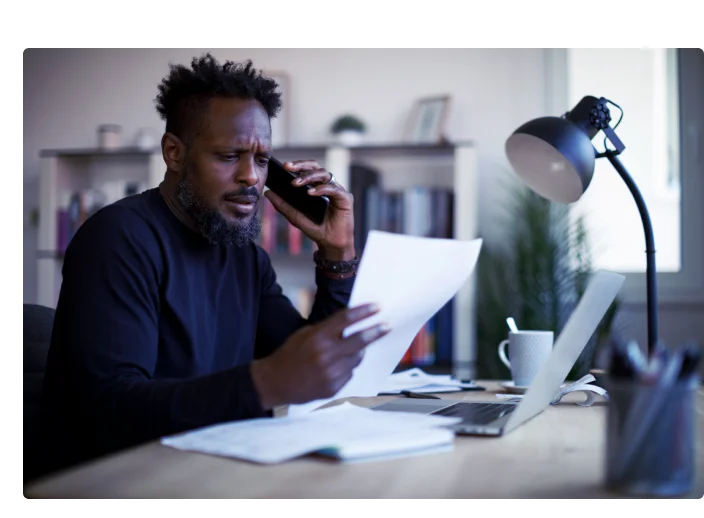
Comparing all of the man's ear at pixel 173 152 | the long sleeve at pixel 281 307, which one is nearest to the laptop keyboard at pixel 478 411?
the long sleeve at pixel 281 307

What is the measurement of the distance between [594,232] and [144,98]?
2.24 meters

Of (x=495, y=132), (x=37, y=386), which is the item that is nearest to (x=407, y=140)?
(x=495, y=132)

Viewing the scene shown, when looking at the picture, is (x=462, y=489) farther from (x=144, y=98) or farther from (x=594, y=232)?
(x=144, y=98)

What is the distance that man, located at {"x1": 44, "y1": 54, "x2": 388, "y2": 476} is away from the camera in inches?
34.4

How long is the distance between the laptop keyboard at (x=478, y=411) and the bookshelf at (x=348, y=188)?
1.90m

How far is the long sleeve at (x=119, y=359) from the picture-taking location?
2.93 feet

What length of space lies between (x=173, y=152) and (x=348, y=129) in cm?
195

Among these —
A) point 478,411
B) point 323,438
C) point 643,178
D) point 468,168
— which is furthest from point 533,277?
point 323,438

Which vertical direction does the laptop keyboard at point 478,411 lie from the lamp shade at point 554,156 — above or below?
below

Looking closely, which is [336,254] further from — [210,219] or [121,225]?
[121,225]

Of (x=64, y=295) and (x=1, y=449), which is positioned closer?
(x=1, y=449)

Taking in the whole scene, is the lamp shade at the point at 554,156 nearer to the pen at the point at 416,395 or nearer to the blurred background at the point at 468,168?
the pen at the point at 416,395

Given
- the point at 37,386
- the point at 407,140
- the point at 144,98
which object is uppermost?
the point at 144,98

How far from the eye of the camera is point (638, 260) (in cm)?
322
